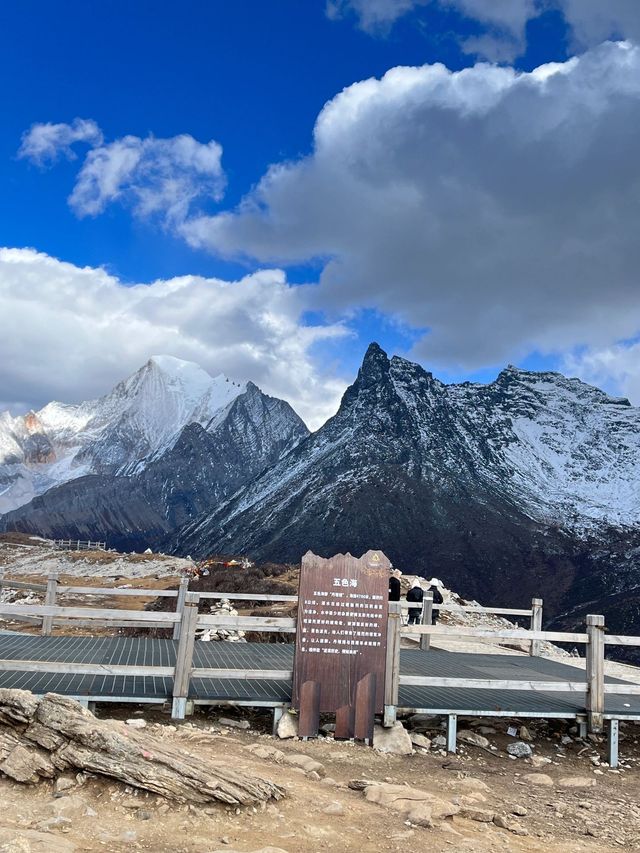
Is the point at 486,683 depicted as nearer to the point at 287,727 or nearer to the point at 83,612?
the point at 287,727

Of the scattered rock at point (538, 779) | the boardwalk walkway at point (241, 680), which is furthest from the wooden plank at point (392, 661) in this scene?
the scattered rock at point (538, 779)

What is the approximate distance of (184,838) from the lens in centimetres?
603

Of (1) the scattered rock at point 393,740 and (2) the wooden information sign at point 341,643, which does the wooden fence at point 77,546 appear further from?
(1) the scattered rock at point 393,740

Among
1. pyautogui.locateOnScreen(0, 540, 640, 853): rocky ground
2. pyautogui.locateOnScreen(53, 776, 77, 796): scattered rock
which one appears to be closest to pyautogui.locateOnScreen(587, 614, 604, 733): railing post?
pyautogui.locateOnScreen(0, 540, 640, 853): rocky ground

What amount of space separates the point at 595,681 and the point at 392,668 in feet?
11.2

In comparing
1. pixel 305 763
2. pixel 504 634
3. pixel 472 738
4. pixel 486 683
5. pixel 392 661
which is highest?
pixel 504 634

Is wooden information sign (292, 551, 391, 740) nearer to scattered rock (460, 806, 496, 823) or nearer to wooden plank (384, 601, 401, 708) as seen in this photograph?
wooden plank (384, 601, 401, 708)

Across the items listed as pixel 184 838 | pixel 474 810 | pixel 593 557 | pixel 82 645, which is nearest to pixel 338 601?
pixel 474 810

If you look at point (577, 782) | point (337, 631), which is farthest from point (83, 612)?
point (577, 782)

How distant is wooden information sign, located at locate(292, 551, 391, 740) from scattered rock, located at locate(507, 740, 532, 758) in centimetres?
237

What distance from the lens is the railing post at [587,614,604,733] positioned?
1111 cm

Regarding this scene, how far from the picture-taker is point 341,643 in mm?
10258

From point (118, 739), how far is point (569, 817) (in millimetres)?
5160

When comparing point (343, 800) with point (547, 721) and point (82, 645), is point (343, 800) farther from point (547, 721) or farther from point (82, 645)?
point (82, 645)
